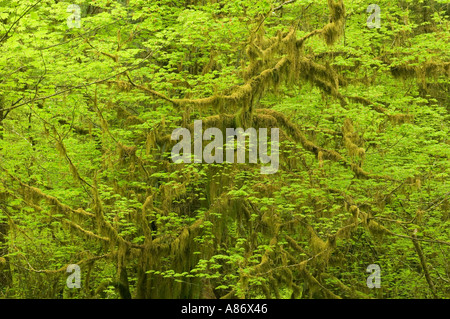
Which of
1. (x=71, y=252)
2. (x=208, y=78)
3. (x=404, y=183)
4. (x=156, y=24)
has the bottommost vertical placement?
(x=71, y=252)

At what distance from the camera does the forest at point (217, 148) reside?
9.41 metres

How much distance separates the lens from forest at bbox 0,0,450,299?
30.9ft

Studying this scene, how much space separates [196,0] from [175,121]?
12.5 ft

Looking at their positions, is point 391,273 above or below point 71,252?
below

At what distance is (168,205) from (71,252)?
9.51 ft

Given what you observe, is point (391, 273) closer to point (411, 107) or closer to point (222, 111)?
point (411, 107)

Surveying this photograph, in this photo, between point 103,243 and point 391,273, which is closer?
point 103,243

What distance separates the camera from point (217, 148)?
9.92 metres

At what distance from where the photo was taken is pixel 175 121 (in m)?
10.9
